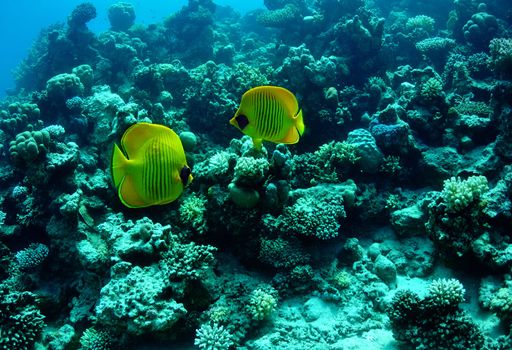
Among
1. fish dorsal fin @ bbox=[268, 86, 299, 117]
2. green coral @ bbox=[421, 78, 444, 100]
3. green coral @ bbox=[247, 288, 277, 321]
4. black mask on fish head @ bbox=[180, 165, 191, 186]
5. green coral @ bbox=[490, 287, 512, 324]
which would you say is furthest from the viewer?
green coral @ bbox=[421, 78, 444, 100]

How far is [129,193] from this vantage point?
2453mm

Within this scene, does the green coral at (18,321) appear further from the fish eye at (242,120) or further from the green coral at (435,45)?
the green coral at (435,45)

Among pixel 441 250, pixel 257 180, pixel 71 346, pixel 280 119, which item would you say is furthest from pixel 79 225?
pixel 441 250

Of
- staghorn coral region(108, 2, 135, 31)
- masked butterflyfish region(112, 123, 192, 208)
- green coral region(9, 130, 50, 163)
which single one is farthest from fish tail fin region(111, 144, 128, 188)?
staghorn coral region(108, 2, 135, 31)

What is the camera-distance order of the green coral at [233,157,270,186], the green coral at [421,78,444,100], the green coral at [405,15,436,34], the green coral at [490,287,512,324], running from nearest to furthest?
the green coral at [490,287,512,324] → the green coral at [233,157,270,186] → the green coral at [421,78,444,100] → the green coral at [405,15,436,34]

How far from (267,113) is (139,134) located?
1.34 m

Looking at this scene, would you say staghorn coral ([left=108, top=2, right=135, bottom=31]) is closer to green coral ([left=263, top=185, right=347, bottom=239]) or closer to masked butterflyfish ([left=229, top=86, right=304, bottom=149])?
green coral ([left=263, top=185, right=347, bottom=239])

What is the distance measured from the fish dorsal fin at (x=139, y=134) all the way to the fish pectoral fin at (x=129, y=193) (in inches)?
7.2

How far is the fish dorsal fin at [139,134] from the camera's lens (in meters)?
2.45

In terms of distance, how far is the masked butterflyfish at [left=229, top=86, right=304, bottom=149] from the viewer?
10.9ft

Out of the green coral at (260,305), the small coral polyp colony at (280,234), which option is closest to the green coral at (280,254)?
the small coral polyp colony at (280,234)

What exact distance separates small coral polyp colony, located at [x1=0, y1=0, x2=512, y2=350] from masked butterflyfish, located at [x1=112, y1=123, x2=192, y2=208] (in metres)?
0.08

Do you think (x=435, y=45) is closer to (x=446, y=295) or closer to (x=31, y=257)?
(x=446, y=295)

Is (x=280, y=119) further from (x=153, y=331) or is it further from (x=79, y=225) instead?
(x=79, y=225)
